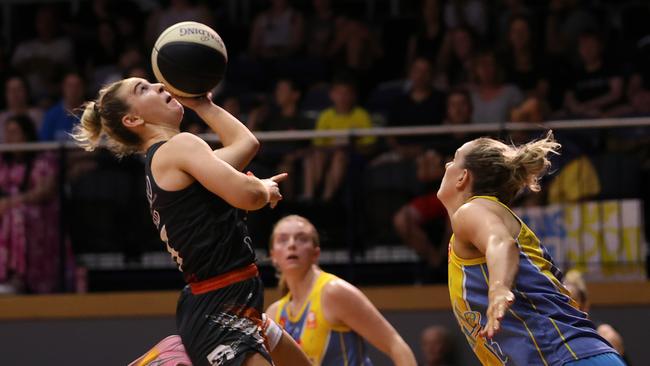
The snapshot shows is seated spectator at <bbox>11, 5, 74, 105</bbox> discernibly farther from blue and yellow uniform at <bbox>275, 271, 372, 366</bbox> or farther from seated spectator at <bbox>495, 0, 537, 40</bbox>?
blue and yellow uniform at <bbox>275, 271, 372, 366</bbox>

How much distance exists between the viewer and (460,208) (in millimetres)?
3770

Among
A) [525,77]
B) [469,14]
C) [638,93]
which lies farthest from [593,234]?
[469,14]

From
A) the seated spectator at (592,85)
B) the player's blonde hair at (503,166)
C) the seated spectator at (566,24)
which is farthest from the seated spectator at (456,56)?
the player's blonde hair at (503,166)

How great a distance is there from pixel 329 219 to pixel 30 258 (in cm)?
229

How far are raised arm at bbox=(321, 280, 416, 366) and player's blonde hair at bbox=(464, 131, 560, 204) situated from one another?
4.55 ft

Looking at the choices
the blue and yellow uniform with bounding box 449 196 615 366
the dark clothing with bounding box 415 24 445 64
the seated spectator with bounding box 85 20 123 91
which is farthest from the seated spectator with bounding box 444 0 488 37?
the blue and yellow uniform with bounding box 449 196 615 366

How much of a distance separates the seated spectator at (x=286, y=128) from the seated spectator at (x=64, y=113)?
1.60 m

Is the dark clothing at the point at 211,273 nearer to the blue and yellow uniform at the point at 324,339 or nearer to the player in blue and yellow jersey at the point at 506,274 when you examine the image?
the player in blue and yellow jersey at the point at 506,274

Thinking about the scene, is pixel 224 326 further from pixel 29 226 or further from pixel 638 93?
pixel 638 93

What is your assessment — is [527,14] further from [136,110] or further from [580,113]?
[136,110]

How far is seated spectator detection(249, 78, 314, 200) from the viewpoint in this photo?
8477mm

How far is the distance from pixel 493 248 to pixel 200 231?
102cm

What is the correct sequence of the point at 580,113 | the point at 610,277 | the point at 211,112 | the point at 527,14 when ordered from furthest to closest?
the point at 527,14
the point at 580,113
the point at 610,277
the point at 211,112

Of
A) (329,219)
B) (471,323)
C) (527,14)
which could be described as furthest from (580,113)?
(471,323)
